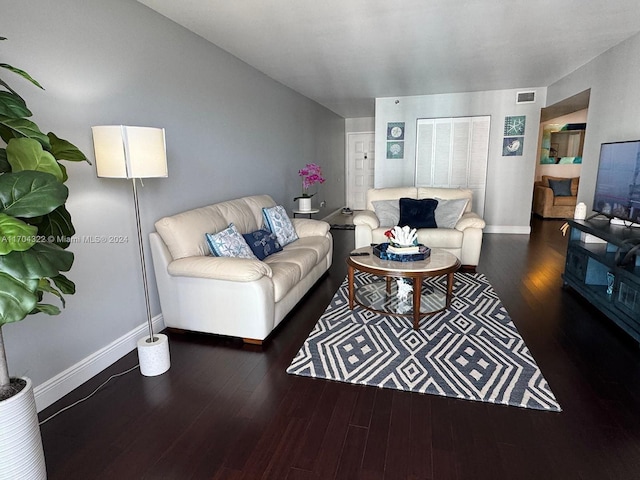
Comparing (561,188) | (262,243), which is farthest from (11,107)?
(561,188)

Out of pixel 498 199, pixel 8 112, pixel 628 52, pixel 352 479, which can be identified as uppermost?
pixel 628 52

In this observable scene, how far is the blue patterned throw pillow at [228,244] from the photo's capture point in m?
2.80

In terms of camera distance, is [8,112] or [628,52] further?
[628,52]

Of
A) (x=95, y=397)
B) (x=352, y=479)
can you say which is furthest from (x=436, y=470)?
(x=95, y=397)

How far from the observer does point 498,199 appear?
21.3 ft

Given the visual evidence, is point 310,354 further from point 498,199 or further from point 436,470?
point 498,199

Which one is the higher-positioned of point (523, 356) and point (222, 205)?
point (222, 205)

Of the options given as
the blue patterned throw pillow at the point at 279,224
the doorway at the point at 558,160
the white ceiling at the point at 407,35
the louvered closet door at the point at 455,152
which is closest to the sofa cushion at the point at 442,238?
the blue patterned throw pillow at the point at 279,224

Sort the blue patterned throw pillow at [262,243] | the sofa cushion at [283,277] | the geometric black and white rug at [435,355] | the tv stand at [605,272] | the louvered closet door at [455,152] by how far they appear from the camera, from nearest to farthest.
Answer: the geometric black and white rug at [435,355] → the tv stand at [605,272] → the sofa cushion at [283,277] → the blue patterned throw pillow at [262,243] → the louvered closet door at [455,152]

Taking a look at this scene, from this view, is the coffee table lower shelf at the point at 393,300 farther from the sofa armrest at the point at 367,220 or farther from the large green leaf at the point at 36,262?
the large green leaf at the point at 36,262

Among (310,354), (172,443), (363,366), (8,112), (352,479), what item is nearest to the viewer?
(8,112)

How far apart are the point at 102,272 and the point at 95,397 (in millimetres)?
758

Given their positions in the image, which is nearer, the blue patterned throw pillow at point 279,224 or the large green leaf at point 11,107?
the large green leaf at point 11,107

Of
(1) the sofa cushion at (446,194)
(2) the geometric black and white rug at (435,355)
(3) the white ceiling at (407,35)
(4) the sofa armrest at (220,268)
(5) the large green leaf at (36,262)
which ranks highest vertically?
(3) the white ceiling at (407,35)
